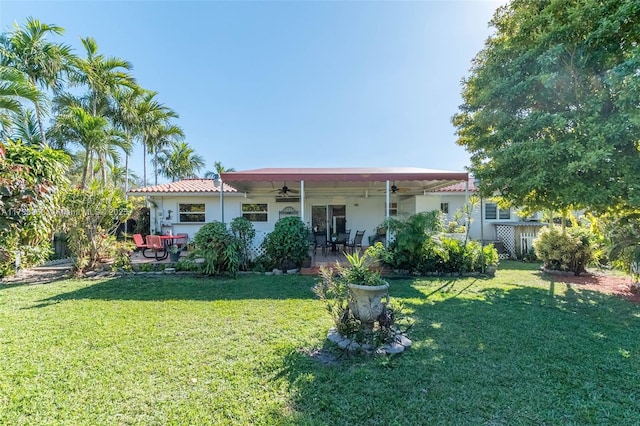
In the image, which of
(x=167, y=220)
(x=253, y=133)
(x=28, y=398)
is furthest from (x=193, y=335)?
(x=253, y=133)

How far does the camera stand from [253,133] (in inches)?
740

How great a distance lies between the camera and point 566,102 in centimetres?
582

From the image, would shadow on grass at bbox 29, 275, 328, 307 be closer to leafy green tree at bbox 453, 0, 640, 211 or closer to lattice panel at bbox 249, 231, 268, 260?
lattice panel at bbox 249, 231, 268, 260

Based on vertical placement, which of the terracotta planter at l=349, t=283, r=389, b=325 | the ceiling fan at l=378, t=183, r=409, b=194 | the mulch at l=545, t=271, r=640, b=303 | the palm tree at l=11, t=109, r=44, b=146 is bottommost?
the mulch at l=545, t=271, r=640, b=303

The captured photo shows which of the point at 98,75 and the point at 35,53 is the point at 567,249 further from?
the point at 98,75

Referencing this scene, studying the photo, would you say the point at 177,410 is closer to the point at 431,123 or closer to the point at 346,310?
the point at 346,310

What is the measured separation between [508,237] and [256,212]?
11604mm

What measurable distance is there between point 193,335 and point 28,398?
1725mm

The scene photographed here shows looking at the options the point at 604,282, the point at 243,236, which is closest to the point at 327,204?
the point at 243,236

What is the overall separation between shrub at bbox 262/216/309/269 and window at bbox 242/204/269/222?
514cm

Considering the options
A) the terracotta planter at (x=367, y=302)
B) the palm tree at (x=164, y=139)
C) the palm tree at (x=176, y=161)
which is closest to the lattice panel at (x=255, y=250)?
the terracotta planter at (x=367, y=302)

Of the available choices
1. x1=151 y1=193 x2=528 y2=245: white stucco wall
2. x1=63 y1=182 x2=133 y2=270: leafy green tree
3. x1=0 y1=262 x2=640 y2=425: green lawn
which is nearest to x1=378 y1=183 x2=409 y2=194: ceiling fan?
x1=151 y1=193 x2=528 y2=245: white stucco wall

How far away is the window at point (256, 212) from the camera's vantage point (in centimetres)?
1367

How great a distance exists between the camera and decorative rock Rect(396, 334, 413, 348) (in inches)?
148
